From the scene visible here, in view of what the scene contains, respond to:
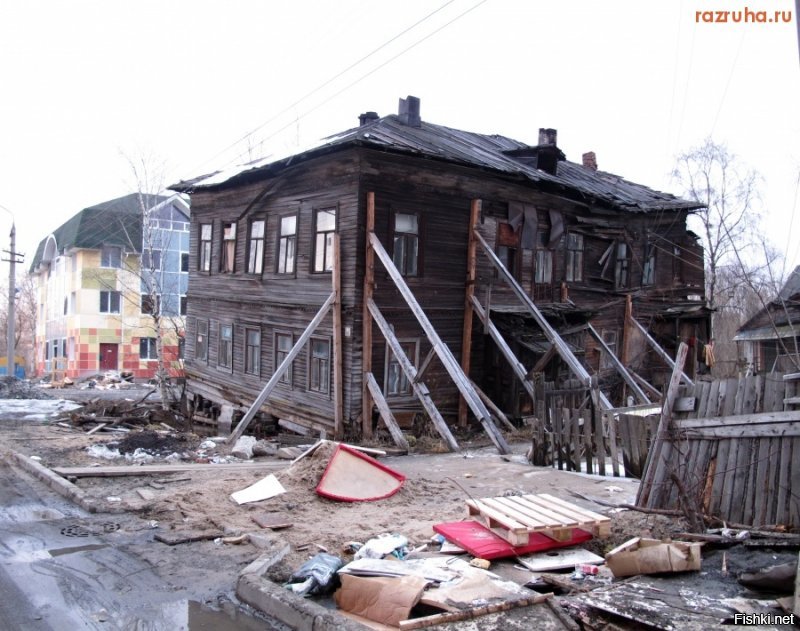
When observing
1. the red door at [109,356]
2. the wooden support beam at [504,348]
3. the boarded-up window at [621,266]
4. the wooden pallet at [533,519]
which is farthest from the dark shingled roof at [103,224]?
the wooden pallet at [533,519]

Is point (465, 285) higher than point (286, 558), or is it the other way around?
point (465, 285)

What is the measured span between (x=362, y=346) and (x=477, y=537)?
9.28 m

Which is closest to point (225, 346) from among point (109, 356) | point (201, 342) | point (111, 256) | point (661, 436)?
point (201, 342)

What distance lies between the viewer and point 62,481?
977 centimetres

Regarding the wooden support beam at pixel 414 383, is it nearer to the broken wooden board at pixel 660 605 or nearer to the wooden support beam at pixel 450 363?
the wooden support beam at pixel 450 363

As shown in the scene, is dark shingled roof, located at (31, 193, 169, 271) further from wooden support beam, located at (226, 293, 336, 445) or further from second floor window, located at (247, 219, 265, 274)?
wooden support beam, located at (226, 293, 336, 445)

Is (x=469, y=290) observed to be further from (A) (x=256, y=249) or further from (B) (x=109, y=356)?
(B) (x=109, y=356)

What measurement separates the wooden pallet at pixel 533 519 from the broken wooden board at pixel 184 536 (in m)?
2.94

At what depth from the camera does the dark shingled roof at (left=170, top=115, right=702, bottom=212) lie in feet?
50.4

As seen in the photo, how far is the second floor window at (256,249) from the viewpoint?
1917cm

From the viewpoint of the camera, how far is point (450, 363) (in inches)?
550

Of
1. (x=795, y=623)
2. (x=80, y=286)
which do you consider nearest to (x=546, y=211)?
(x=795, y=623)

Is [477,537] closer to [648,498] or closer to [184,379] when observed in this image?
[648,498]

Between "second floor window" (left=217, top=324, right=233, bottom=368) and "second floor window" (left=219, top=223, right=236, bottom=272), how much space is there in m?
1.91
